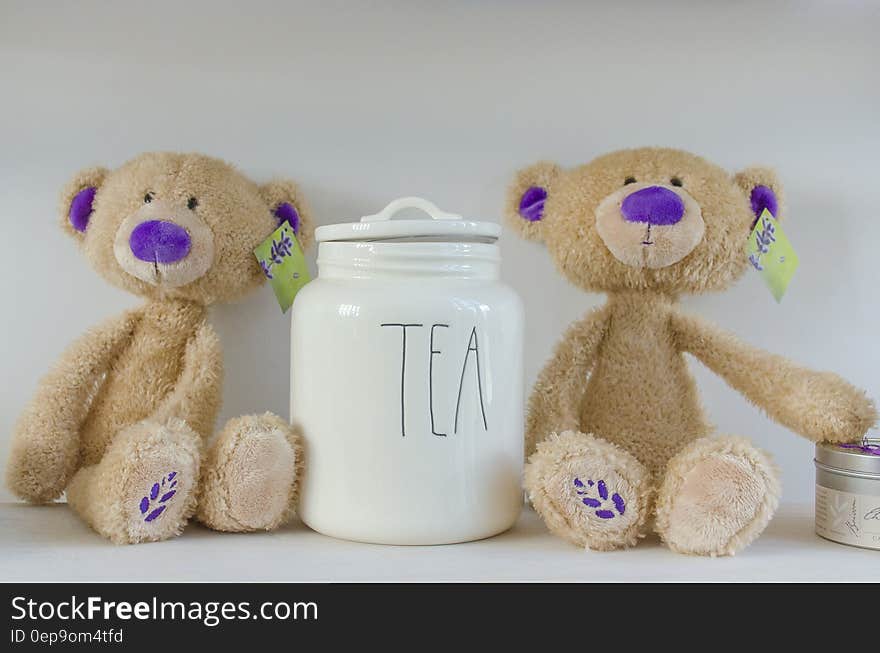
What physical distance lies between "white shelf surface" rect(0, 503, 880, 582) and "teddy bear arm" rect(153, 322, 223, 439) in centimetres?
11

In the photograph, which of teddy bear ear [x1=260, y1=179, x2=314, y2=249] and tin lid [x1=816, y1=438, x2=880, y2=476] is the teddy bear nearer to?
tin lid [x1=816, y1=438, x2=880, y2=476]

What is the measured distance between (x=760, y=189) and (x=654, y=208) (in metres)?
0.15

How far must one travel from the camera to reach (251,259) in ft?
2.50

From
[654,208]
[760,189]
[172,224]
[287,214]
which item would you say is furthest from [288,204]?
[760,189]

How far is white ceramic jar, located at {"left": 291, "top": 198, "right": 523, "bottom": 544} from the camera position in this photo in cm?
60

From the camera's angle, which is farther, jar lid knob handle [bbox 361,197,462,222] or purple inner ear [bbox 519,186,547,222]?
purple inner ear [bbox 519,186,547,222]

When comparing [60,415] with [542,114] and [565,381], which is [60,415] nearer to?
[565,381]

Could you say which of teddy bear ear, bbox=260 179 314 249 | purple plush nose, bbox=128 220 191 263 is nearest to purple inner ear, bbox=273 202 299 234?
teddy bear ear, bbox=260 179 314 249

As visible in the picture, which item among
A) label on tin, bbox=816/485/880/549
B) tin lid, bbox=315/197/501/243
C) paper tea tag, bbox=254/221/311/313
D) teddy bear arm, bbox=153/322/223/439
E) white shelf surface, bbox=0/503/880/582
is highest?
tin lid, bbox=315/197/501/243

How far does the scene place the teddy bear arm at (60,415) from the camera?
0.73 m
